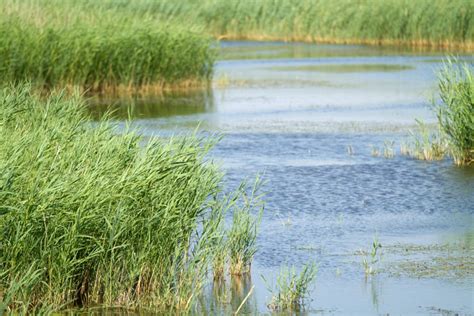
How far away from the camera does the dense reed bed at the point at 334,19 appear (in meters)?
33.4

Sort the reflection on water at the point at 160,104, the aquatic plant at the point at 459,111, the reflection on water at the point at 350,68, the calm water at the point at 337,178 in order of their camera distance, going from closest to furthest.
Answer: the calm water at the point at 337,178, the aquatic plant at the point at 459,111, the reflection on water at the point at 160,104, the reflection on water at the point at 350,68

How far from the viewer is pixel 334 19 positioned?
3753cm

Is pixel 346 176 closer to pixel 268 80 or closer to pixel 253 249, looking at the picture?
pixel 253 249

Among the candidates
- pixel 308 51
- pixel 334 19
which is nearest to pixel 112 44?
pixel 308 51

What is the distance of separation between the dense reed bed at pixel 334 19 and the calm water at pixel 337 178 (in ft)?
18.0

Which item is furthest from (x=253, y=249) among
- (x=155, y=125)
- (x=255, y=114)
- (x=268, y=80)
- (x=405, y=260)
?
(x=268, y=80)

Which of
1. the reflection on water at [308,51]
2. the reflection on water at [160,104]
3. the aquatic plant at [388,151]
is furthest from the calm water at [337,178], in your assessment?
the reflection on water at [308,51]

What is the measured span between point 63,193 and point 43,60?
14.0 metres

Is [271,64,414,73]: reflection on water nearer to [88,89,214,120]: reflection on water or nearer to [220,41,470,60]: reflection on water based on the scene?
[220,41,470,60]: reflection on water

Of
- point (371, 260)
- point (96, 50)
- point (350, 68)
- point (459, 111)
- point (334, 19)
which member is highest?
point (334, 19)

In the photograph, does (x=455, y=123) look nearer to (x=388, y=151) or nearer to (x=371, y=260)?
(x=388, y=151)

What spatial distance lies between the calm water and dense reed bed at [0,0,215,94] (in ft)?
2.51

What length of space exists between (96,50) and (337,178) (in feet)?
31.7

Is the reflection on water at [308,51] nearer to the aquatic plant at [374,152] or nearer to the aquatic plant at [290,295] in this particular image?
the aquatic plant at [374,152]
